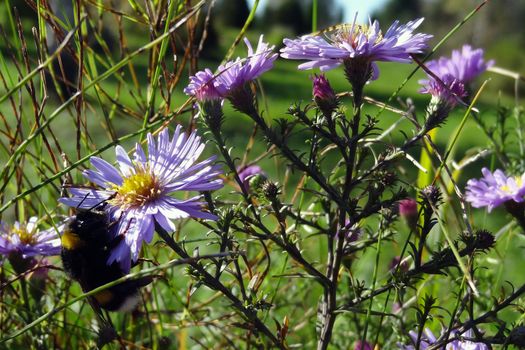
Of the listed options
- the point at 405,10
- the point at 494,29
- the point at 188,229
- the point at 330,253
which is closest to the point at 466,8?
the point at 494,29

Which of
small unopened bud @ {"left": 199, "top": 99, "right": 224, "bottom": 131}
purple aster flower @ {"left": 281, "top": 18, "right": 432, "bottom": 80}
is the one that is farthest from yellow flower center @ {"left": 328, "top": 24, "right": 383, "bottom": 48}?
small unopened bud @ {"left": 199, "top": 99, "right": 224, "bottom": 131}

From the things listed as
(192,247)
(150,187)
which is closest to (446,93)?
(150,187)

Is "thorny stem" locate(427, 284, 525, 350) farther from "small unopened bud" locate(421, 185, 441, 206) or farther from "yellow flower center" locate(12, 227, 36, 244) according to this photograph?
"yellow flower center" locate(12, 227, 36, 244)

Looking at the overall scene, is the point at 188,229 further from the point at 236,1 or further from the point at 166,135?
the point at 236,1

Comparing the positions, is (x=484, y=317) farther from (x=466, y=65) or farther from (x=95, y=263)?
(x=466, y=65)

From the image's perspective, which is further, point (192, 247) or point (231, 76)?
point (192, 247)

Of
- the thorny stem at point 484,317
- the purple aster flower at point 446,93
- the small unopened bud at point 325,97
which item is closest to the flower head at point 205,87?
the small unopened bud at point 325,97
